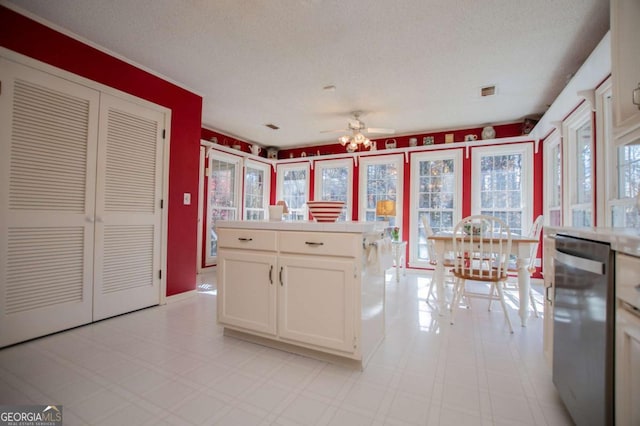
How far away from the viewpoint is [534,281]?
4.16 meters

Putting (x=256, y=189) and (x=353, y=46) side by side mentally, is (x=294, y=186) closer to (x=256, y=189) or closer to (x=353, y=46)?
(x=256, y=189)

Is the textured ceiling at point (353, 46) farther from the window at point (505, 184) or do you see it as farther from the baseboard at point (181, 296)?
the baseboard at point (181, 296)

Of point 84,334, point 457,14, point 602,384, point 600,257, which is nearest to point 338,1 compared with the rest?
point 457,14

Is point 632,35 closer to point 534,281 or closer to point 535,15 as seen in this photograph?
point 535,15

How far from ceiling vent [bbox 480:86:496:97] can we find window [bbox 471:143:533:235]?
139cm

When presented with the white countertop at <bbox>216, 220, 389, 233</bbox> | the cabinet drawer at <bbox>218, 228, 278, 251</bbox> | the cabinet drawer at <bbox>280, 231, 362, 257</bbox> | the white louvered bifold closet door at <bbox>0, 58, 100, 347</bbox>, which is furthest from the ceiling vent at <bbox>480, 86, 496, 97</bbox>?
the white louvered bifold closet door at <bbox>0, 58, 100, 347</bbox>

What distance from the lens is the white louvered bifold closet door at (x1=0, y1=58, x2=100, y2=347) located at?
2.02 metres

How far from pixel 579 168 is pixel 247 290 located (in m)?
3.78

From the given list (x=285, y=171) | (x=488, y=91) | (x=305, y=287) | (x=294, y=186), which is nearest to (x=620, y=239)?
(x=305, y=287)

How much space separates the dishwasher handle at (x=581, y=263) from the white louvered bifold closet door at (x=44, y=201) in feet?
10.8

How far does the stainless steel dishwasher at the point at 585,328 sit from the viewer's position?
3.08 feet

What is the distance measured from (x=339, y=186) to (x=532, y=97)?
3.32 metres

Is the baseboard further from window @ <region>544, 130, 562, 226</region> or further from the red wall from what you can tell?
window @ <region>544, 130, 562, 226</region>

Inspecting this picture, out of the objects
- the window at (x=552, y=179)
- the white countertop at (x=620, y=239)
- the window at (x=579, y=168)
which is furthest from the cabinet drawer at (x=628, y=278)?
the window at (x=552, y=179)
